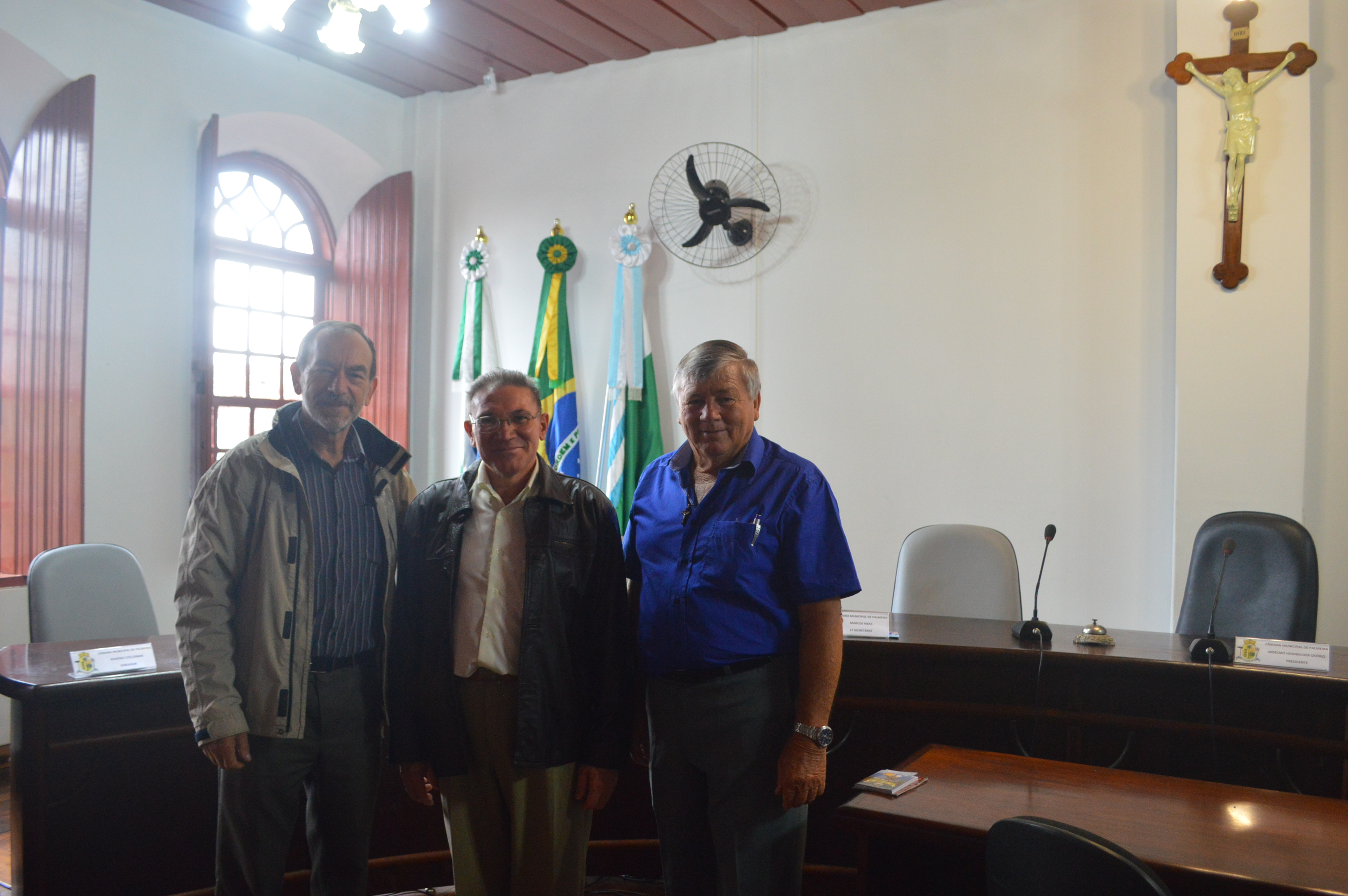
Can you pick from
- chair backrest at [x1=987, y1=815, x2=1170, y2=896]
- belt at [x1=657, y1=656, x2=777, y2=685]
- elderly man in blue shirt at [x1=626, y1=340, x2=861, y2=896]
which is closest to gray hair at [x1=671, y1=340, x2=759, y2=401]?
elderly man in blue shirt at [x1=626, y1=340, x2=861, y2=896]

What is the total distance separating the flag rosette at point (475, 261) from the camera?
490cm

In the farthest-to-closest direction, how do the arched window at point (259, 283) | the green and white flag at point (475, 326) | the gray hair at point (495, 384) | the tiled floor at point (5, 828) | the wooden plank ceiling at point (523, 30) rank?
the green and white flag at point (475, 326), the arched window at point (259, 283), the wooden plank ceiling at point (523, 30), the tiled floor at point (5, 828), the gray hair at point (495, 384)

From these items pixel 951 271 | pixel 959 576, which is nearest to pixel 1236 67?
pixel 951 271

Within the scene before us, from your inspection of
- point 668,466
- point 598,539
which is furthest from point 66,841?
point 668,466

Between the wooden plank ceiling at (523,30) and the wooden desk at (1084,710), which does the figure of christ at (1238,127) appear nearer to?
the wooden plank ceiling at (523,30)

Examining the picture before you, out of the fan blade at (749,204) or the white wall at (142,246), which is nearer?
Result: the white wall at (142,246)

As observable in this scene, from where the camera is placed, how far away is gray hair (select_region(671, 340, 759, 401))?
5.98 ft

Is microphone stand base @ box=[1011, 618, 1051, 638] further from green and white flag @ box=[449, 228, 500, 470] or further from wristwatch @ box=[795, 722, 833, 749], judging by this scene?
green and white flag @ box=[449, 228, 500, 470]

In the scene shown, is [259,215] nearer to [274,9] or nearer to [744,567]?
[274,9]

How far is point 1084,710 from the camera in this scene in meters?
2.30

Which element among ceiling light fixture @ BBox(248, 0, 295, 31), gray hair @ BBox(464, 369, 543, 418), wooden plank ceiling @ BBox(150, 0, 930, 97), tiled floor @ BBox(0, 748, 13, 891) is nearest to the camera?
gray hair @ BBox(464, 369, 543, 418)

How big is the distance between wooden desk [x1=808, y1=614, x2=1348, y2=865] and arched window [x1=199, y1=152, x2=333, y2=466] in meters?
3.09

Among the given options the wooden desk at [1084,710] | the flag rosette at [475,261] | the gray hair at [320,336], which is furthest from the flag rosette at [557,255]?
the gray hair at [320,336]

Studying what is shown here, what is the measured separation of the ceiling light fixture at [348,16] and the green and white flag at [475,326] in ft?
7.92
